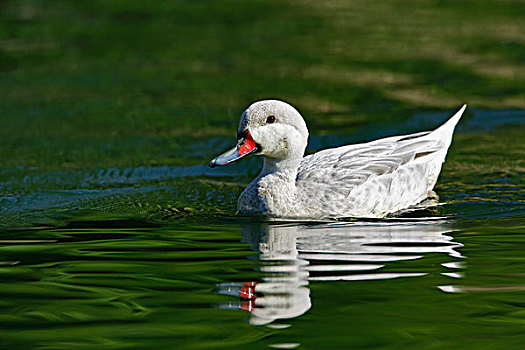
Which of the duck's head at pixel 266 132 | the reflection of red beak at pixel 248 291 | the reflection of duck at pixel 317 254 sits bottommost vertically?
the reflection of red beak at pixel 248 291

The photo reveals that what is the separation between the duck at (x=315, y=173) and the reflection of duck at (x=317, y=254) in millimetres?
314

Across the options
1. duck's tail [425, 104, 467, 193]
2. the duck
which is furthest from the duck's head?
Result: duck's tail [425, 104, 467, 193]

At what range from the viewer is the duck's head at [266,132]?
343 inches

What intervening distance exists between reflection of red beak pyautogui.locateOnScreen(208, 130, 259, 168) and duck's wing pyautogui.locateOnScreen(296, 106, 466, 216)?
853 mm

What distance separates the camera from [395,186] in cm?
984

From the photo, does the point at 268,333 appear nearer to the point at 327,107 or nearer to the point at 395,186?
the point at 395,186

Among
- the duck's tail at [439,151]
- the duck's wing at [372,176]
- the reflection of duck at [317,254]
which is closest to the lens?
the reflection of duck at [317,254]

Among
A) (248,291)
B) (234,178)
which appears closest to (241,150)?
(248,291)

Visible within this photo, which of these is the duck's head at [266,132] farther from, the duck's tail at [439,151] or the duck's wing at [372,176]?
the duck's tail at [439,151]

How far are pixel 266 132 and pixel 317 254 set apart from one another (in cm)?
153

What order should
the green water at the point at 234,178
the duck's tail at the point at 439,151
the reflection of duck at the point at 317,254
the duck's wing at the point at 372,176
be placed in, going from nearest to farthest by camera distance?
the green water at the point at 234,178, the reflection of duck at the point at 317,254, the duck's wing at the point at 372,176, the duck's tail at the point at 439,151

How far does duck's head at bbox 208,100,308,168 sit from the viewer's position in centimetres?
872

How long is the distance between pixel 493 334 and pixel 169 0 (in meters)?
15.5

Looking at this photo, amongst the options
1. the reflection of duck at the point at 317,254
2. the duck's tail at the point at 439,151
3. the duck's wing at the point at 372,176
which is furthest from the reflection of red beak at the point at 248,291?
the duck's tail at the point at 439,151
